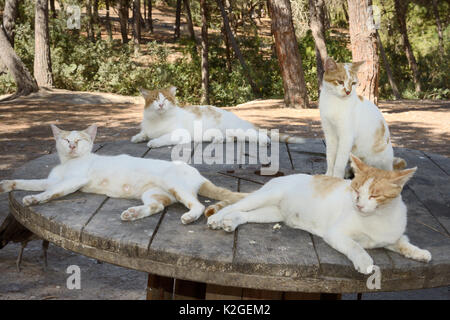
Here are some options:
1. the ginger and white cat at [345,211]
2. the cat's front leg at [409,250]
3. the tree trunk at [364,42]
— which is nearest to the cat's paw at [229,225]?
the ginger and white cat at [345,211]

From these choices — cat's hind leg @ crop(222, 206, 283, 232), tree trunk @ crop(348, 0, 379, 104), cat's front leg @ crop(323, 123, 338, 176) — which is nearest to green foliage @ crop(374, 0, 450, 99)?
tree trunk @ crop(348, 0, 379, 104)

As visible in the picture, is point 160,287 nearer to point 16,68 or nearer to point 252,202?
point 252,202

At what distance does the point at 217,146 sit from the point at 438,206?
187 cm

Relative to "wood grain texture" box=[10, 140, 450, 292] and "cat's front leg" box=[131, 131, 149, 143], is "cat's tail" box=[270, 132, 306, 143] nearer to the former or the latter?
"cat's front leg" box=[131, 131, 149, 143]

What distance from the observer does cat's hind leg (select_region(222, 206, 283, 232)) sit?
223cm

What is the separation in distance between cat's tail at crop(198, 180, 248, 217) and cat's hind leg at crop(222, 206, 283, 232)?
14 centimetres

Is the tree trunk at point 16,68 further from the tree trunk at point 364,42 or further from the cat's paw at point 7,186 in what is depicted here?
the cat's paw at point 7,186

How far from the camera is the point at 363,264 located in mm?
1904

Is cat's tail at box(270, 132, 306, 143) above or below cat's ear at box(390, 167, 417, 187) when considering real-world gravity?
below

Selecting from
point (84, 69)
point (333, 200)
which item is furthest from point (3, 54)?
point (333, 200)

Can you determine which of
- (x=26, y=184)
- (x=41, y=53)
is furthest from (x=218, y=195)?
(x=41, y=53)

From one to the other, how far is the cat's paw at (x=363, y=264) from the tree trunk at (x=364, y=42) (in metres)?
7.09

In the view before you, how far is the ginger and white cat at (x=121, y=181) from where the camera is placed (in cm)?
256

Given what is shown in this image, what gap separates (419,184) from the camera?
310 cm
